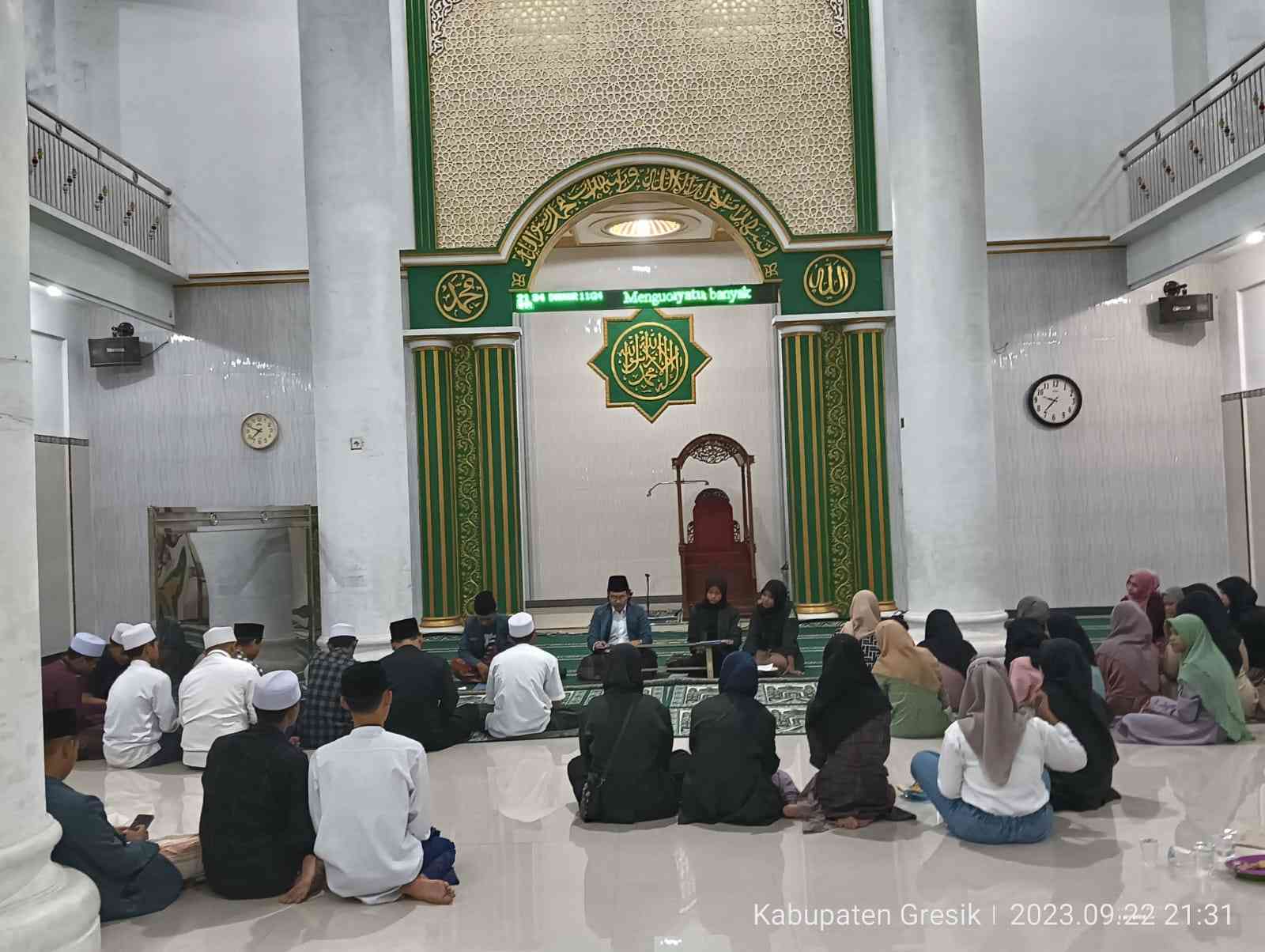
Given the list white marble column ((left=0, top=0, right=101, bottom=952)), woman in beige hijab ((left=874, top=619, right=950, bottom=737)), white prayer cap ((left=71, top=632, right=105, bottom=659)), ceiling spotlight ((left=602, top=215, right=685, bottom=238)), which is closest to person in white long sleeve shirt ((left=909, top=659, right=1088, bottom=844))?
woman in beige hijab ((left=874, top=619, right=950, bottom=737))

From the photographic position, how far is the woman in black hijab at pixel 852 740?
3781mm

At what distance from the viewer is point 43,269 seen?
7.25m

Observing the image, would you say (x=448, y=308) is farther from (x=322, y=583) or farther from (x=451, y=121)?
(x=322, y=583)

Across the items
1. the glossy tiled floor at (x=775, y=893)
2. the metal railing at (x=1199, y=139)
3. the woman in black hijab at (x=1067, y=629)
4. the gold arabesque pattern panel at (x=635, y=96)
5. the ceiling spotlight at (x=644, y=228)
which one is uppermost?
the gold arabesque pattern panel at (x=635, y=96)

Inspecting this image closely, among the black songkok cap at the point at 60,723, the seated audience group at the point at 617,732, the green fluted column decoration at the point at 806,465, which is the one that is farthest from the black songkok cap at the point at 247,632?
the green fluted column decoration at the point at 806,465

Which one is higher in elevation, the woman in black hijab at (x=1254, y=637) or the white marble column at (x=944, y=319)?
the white marble column at (x=944, y=319)

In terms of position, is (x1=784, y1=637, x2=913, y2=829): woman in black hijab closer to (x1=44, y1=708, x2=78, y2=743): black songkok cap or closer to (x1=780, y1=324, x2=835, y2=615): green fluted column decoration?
(x1=44, y1=708, x2=78, y2=743): black songkok cap

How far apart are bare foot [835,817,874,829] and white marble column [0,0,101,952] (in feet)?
7.34

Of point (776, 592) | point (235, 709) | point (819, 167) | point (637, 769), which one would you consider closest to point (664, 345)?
point (819, 167)

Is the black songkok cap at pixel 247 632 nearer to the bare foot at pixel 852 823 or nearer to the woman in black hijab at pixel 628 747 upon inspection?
the woman in black hijab at pixel 628 747

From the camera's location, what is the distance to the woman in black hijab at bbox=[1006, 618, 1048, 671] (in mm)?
4199

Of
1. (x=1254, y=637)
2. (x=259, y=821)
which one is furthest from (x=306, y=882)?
(x=1254, y=637)

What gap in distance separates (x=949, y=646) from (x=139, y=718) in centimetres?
370

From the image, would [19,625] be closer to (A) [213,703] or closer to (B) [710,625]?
(A) [213,703]
